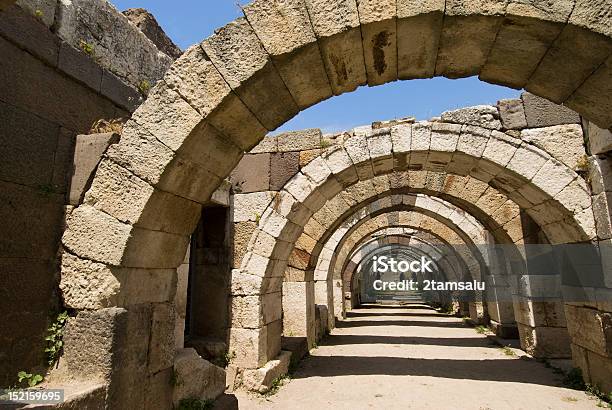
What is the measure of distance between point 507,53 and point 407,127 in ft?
10.8

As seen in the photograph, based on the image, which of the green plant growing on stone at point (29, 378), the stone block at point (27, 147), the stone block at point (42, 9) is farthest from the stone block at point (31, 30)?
the green plant growing on stone at point (29, 378)

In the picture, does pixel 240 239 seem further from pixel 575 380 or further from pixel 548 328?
pixel 548 328

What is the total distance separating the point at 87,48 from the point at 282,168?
3260 millimetres

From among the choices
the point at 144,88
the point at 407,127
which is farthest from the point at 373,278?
the point at 144,88

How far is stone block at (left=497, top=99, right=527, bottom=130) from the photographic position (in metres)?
5.46

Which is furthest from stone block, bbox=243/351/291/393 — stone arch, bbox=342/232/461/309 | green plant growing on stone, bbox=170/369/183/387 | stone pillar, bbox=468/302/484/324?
stone arch, bbox=342/232/461/309

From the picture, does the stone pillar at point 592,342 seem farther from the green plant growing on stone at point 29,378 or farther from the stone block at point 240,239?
the green plant growing on stone at point 29,378

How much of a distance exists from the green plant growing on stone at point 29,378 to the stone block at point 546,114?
5.95 metres

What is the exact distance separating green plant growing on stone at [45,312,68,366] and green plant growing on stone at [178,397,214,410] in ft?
3.18

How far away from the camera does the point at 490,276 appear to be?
8930 millimetres

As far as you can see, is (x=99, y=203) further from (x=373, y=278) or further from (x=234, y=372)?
(x=373, y=278)

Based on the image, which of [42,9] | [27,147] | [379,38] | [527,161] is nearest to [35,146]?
[27,147]

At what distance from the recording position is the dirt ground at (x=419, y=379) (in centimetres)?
480

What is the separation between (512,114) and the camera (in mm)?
5531
